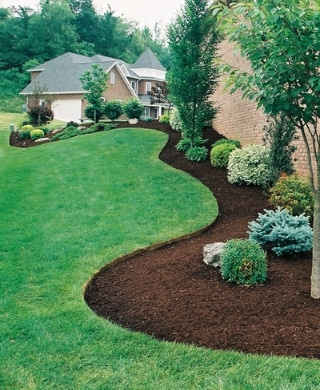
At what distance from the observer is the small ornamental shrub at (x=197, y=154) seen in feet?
36.2

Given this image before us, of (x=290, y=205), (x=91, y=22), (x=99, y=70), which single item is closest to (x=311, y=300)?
(x=290, y=205)

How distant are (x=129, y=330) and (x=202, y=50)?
9.86m

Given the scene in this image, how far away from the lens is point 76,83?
102ft

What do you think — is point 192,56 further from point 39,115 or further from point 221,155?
point 39,115

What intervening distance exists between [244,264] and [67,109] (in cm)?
2923

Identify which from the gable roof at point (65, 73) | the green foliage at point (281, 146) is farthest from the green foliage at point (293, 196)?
the gable roof at point (65, 73)

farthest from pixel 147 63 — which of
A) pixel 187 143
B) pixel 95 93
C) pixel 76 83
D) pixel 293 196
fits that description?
pixel 293 196

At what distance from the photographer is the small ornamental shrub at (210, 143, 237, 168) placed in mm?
10086

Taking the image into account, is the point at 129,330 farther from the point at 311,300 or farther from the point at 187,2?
the point at 187,2

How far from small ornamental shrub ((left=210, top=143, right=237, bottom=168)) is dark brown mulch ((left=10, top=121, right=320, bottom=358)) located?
471cm

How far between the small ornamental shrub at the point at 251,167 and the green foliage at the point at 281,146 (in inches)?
7.9

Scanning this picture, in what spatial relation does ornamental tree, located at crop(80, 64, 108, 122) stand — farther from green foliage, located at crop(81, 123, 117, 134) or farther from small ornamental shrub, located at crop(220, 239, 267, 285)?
small ornamental shrub, located at crop(220, 239, 267, 285)

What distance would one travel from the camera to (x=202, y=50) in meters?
11.6

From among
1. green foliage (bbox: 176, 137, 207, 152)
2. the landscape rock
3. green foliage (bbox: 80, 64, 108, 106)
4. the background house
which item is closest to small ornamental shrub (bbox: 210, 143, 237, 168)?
green foliage (bbox: 176, 137, 207, 152)
